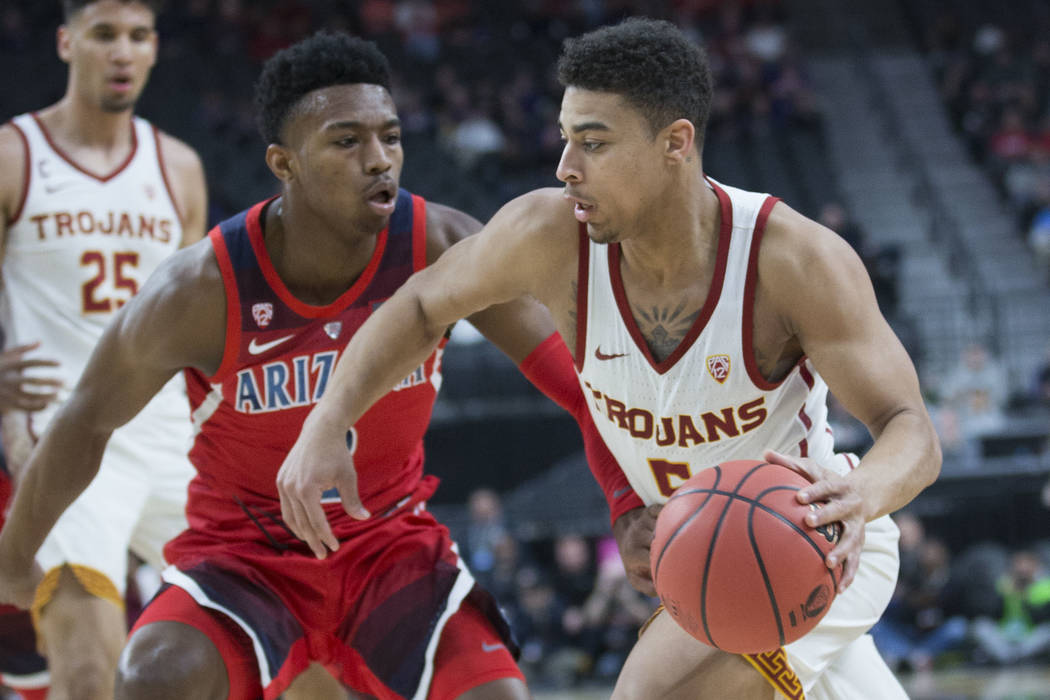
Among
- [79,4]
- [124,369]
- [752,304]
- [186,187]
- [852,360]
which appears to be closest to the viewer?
[852,360]

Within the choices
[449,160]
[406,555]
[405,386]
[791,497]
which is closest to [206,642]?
[406,555]

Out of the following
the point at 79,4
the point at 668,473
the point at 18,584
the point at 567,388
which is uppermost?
the point at 79,4

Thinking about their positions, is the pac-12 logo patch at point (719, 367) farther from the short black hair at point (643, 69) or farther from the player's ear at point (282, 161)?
the player's ear at point (282, 161)

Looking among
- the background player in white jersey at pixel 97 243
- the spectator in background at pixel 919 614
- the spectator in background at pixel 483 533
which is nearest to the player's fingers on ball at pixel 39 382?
the background player in white jersey at pixel 97 243

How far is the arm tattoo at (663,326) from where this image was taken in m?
3.28

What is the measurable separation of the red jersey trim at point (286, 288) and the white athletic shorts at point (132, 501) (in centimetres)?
126

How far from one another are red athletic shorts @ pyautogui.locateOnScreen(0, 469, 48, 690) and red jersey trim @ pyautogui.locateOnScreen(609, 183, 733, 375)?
2600mm

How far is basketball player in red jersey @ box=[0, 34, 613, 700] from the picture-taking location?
3602 millimetres

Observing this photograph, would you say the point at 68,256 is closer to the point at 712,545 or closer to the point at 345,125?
the point at 345,125

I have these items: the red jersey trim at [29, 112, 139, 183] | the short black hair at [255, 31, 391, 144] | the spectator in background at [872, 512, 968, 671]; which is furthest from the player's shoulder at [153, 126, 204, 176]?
the spectator in background at [872, 512, 968, 671]

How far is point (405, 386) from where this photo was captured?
12.7 feet

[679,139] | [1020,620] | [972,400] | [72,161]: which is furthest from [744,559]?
[972,400]

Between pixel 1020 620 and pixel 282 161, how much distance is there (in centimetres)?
780

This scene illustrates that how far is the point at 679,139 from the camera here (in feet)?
10.5
